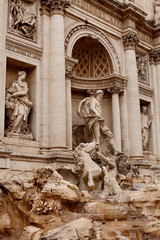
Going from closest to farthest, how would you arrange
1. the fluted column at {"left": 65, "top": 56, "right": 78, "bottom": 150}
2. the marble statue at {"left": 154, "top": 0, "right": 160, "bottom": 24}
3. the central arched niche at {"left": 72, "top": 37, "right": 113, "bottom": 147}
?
the fluted column at {"left": 65, "top": 56, "right": 78, "bottom": 150}, the central arched niche at {"left": 72, "top": 37, "right": 113, "bottom": 147}, the marble statue at {"left": 154, "top": 0, "right": 160, "bottom": 24}

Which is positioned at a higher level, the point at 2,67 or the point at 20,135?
the point at 2,67

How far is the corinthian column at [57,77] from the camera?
14.1m

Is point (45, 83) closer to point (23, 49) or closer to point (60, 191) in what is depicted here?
point (23, 49)

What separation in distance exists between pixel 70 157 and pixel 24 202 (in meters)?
4.87

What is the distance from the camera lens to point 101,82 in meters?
18.6

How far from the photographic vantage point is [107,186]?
11.9 metres

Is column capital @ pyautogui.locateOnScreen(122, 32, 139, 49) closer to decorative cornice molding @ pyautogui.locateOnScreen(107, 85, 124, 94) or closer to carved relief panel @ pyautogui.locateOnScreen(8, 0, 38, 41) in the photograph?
decorative cornice molding @ pyautogui.locateOnScreen(107, 85, 124, 94)

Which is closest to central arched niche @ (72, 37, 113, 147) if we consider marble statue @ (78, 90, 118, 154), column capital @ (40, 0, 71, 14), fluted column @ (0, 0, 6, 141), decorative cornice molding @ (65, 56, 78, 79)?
marble statue @ (78, 90, 118, 154)

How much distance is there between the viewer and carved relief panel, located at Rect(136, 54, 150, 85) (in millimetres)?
20719

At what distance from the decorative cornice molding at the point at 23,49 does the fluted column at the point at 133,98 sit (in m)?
6.06

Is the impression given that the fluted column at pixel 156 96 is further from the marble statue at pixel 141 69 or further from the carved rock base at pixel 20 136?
the carved rock base at pixel 20 136

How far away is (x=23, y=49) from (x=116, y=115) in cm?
645

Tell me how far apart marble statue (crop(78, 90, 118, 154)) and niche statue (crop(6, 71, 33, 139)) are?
10.4ft

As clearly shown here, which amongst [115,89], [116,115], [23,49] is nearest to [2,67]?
[23,49]
